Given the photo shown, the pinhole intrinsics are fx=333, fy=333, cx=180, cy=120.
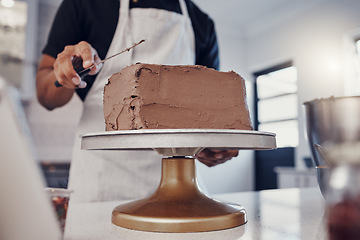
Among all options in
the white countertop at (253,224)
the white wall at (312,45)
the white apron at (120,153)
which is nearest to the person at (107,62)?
the white apron at (120,153)

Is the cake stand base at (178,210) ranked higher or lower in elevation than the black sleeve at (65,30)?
lower

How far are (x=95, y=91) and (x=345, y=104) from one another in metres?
0.77

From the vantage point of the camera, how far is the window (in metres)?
4.03

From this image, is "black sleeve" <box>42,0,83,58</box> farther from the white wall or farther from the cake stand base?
the white wall

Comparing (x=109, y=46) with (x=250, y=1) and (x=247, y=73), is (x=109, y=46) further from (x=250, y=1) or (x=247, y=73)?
(x=247, y=73)

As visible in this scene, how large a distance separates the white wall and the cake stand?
3051 mm

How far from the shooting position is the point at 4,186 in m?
0.25

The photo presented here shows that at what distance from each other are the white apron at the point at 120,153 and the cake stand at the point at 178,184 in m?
0.48

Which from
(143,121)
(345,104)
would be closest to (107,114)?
(143,121)

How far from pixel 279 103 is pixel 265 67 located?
530 millimetres

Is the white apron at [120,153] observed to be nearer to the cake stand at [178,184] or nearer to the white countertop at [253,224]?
the white countertop at [253,224]

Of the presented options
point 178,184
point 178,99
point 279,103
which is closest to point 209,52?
point 178,99

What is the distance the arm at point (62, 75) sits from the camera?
0.80 metres

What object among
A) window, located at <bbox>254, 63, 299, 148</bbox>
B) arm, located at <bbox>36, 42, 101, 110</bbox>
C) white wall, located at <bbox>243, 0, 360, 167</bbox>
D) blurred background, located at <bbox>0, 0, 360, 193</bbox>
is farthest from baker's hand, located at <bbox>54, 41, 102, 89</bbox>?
window, located at <bbox>254, 63, 299, 148</bbox>
